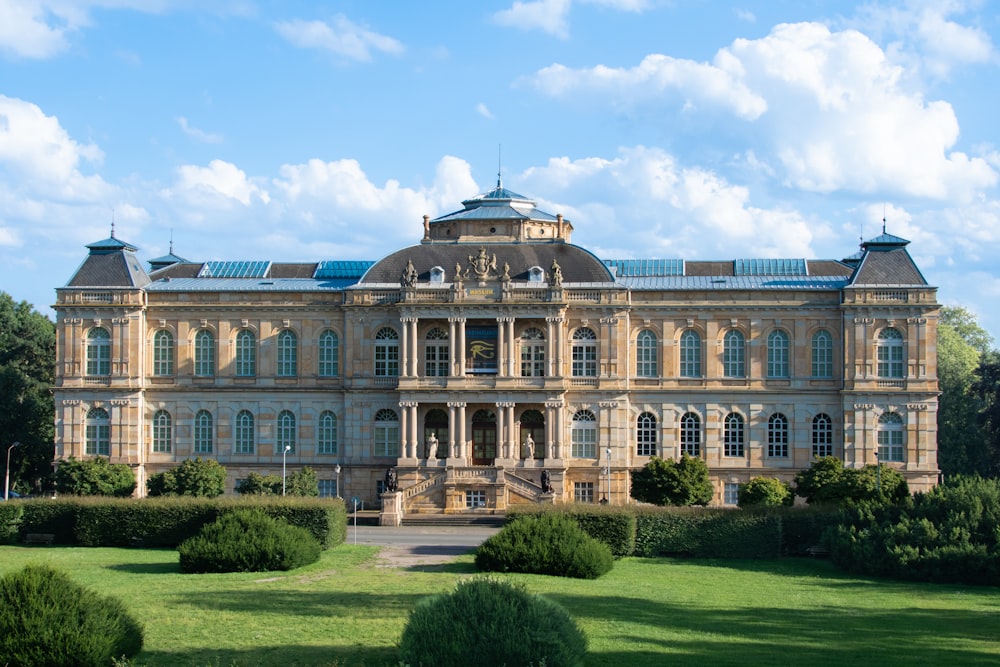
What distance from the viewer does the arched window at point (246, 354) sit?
8238 centimetres

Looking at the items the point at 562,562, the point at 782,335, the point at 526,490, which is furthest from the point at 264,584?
the point at 782,335

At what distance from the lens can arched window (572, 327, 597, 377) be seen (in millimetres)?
79688

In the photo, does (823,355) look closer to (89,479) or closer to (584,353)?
(584,353)

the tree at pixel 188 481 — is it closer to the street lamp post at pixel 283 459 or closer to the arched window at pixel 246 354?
the street lamp post at pixel 283 459

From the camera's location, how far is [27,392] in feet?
294

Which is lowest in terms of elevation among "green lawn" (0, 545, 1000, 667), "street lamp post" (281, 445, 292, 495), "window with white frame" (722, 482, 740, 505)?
"green lawn" (0, 545, 1000, 667)

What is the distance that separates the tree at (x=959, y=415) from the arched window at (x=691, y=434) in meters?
23.2

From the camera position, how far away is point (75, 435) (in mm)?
80750

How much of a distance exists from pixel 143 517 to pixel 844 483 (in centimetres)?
3420

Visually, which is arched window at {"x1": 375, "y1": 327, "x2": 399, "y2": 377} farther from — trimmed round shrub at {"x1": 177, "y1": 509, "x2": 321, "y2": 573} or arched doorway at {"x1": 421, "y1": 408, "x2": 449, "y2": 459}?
trimmed round shrub at {"x1": 177, "y1": 509, "x2": 321, "y2": 573}

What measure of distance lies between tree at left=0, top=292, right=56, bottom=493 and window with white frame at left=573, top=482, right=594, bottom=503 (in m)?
34.8

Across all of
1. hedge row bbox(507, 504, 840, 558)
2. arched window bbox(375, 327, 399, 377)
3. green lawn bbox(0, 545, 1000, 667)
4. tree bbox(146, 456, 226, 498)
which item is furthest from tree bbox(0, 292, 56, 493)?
hedge row bbox(507, 504, 840, 558)

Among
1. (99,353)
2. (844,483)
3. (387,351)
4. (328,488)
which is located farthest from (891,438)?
(99,353)

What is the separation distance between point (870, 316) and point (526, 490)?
74.3ft
